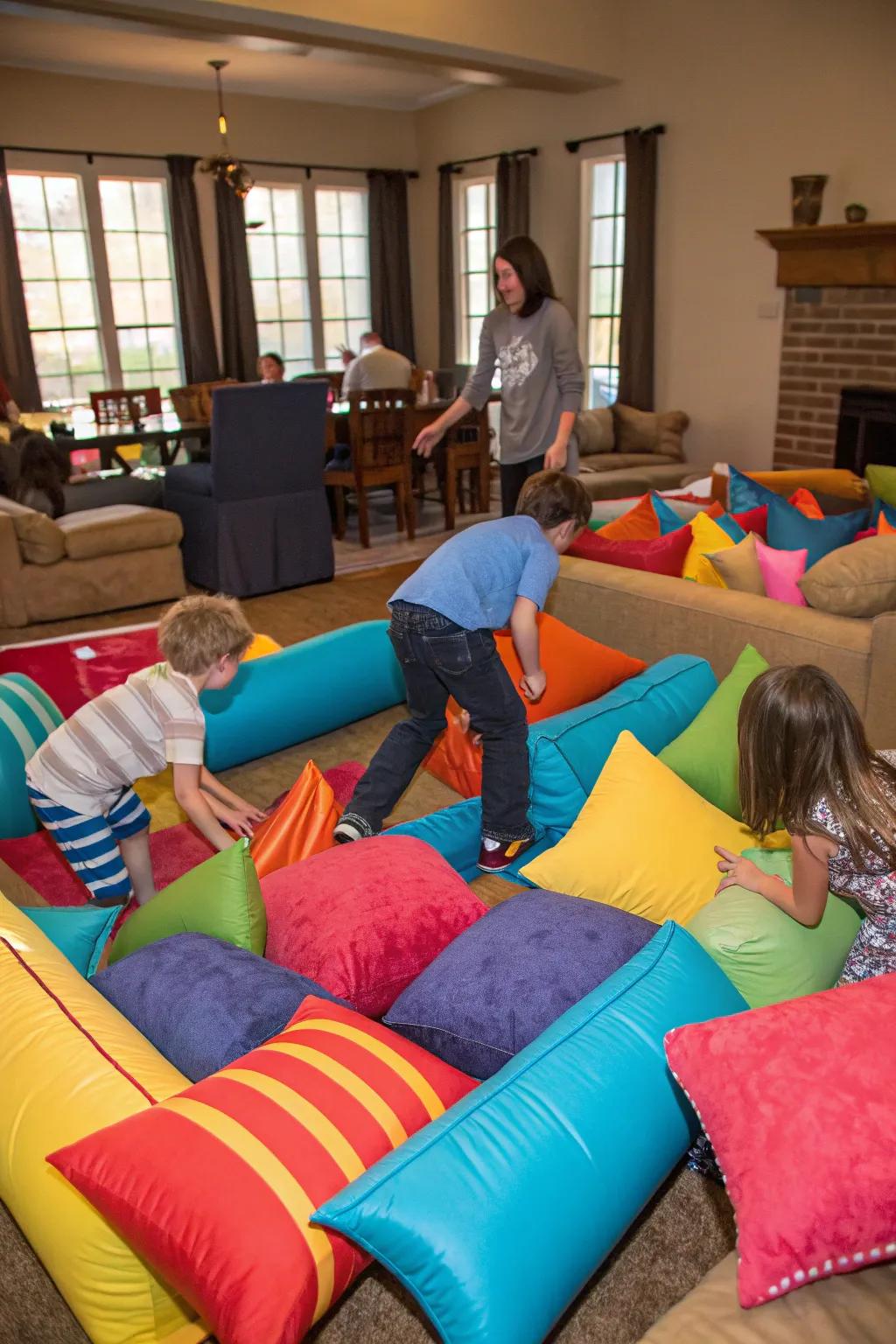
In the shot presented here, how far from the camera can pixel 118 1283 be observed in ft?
3.84

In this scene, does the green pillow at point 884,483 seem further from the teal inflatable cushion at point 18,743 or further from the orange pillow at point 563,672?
the teal inflatable cushion at point 18,743

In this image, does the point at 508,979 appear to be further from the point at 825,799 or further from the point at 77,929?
the point at 77,929

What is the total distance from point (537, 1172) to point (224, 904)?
0.72 m

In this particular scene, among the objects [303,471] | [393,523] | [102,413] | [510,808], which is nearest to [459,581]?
[510,808]

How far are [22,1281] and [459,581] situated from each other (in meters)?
1.63

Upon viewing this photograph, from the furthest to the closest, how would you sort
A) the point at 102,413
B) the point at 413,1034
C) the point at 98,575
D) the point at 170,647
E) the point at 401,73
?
1. the point at 401,73
2. the point at 102,413
3. the point at 98,575
4. the point at 170,647
5. the point at 413,1034

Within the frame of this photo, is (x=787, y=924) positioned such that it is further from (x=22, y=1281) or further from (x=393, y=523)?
(x=393, y=523)

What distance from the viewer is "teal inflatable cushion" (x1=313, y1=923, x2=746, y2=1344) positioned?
3.38 feet

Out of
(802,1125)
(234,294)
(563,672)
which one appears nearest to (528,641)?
(563,672)

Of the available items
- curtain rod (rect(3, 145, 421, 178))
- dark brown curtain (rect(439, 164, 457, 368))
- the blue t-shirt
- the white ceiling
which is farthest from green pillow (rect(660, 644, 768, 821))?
dark brown curtain (rect(439, 164, 457, 368))

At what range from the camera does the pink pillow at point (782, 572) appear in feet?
10.3

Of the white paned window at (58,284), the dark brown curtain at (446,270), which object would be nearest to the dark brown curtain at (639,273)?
the dark brown curtain at (446,270)

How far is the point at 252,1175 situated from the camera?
1.11m

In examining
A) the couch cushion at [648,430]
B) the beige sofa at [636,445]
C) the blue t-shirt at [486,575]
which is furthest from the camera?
the couch cushion at [648,430]
